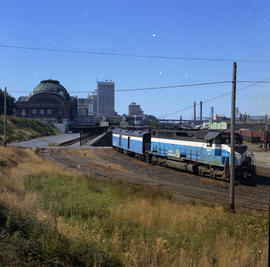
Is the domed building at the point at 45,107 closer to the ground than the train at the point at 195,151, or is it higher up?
higher up

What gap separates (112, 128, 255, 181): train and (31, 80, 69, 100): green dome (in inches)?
5229

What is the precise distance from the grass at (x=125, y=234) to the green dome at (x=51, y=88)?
152 m

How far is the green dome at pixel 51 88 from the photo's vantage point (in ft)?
525

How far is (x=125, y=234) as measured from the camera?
373 inches

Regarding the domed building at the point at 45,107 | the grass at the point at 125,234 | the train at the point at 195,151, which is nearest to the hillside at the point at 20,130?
the train at the point at 195,151

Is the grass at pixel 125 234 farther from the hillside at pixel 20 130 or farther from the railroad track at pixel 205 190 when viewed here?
the hillside at pixel 20 130

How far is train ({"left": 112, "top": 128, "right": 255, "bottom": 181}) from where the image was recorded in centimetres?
2220

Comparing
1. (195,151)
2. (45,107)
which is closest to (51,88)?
(45,107)

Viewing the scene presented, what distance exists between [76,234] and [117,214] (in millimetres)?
3683

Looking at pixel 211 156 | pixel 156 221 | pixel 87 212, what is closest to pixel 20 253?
pixel 87 212

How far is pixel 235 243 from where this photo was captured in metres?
9.02

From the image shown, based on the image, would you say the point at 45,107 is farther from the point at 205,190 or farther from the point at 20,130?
the point at 205,190

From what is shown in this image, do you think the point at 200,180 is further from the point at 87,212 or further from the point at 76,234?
the point at 76,234

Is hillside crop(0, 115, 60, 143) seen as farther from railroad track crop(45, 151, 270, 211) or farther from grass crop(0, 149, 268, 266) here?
grass crop(0, 149, 268, 266)
